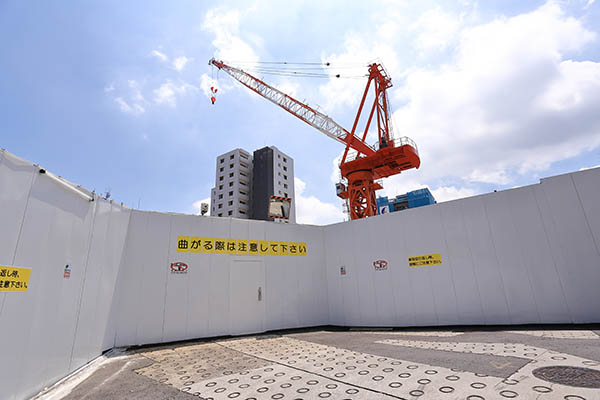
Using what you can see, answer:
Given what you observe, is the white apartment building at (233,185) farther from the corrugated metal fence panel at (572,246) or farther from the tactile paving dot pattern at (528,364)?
the tactile paving dot pattern at (528,364)

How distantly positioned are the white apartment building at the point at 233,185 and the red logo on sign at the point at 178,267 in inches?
1615

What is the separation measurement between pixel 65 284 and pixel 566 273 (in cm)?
1105

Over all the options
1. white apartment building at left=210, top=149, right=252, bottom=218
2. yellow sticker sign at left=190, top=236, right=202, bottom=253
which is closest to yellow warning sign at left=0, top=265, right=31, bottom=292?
yellow sticker sign at left=190, top=236, right=202, bottom=253

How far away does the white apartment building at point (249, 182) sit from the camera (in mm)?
49312

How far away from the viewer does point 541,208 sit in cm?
710

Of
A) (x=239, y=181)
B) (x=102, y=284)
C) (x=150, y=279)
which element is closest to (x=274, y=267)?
(x=150, y=279)

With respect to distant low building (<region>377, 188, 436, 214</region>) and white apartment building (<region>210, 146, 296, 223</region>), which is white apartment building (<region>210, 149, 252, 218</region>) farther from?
distant low building (<region>377, 188, 436, 214</region>)

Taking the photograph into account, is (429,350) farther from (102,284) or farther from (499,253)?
(102,284)

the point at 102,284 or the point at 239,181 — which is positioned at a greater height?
the point at 239,181

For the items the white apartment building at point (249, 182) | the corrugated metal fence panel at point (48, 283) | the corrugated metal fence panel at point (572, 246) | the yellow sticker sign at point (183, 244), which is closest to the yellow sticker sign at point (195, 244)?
the yellow sticker sign at point (183, 244)

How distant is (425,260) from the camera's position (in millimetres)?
8359

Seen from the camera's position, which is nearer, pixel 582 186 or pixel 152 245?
pixel 582 186

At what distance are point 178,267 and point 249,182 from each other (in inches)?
1768

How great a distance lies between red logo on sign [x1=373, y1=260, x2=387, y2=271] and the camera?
9070 mm
